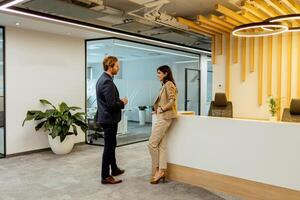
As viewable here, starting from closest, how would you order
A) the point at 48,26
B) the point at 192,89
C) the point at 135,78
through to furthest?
the point at 48,26, the point at 135,78, the point at 192,89

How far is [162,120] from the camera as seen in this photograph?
3576 millimetres

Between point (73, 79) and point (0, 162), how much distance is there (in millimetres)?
2277

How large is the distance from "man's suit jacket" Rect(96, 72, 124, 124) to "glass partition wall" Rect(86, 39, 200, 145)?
7.21ft

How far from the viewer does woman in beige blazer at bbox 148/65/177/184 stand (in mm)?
3557

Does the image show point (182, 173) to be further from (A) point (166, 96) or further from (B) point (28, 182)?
(B) point (28, 182)

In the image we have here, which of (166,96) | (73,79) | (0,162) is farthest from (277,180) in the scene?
(73,79)

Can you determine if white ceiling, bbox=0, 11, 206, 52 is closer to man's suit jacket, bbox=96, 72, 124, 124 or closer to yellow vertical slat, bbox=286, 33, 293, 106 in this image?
man's suit jacket, bbox=96, 72, 124, 124

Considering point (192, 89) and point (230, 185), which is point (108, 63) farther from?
point (192, 89)

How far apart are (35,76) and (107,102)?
9.14 feet

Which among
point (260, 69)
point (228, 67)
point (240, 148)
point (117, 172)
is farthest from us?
point (228, 67)

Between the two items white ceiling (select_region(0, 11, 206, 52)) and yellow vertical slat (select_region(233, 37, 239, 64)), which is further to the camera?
yellow vertical slat (select_region(233, 37, 239, 64))

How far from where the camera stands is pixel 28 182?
379 centimetres

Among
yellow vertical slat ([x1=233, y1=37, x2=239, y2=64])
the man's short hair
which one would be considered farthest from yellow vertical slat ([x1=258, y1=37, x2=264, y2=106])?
the man's short hair

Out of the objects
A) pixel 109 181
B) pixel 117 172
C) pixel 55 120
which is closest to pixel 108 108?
pixel 109 181
